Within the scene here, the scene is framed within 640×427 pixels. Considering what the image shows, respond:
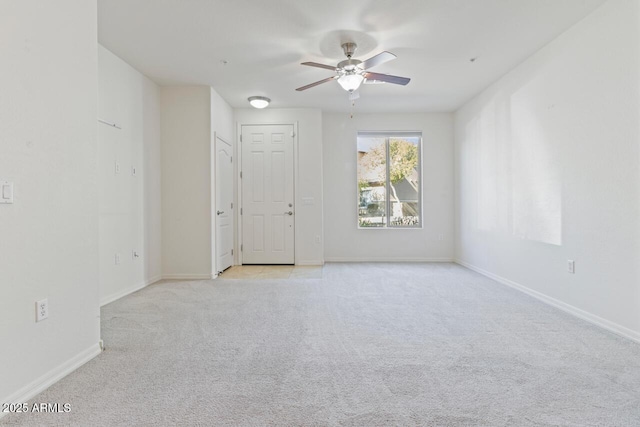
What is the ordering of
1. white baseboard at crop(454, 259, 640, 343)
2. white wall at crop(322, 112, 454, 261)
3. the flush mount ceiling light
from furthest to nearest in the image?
white wall at crop(322, 112, 454, 261) < the flush mount ceiling light < white baseboard at crop(454, 259, 640, 343)

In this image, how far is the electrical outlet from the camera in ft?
5.72

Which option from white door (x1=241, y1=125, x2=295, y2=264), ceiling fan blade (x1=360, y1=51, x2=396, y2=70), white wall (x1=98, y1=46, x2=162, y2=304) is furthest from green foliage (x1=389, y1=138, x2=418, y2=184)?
white wall (x1=98, y1=46, x2=162, y2=304)

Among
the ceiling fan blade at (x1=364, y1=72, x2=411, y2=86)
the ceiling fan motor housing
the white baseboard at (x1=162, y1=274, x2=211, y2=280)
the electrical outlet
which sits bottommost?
the white baseboard at (x1=162, y1=274, x2=211, y2=280)

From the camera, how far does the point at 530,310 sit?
3123 mm

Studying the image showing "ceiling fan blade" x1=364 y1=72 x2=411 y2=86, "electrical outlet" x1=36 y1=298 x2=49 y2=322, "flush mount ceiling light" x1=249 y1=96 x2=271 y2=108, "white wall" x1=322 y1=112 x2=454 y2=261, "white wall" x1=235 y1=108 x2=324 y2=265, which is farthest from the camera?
"white wall" x1=322 y1=112 x2=454 y2=261

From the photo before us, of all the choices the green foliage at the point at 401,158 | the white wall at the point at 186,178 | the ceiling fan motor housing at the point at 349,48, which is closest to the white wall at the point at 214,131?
the white wall at the point at 186,178

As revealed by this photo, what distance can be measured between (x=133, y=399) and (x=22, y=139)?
1.41 metres

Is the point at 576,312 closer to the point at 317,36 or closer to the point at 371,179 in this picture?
the point at 317,36

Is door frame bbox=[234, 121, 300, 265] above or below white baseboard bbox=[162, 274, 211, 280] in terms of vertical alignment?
above

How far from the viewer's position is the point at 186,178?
15.2 feet

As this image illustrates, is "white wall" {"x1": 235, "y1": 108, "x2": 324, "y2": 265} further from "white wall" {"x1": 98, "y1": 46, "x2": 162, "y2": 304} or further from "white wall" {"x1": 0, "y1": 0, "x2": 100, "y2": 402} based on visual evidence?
"white wall" {"x1": 0, "y1": 0, "x2": 100, "y2": 402}

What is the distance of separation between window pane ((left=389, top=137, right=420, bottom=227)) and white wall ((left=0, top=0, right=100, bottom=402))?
488cm

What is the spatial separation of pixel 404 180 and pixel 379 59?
3.30 metres

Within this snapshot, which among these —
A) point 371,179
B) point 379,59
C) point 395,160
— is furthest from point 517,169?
point 371,179
